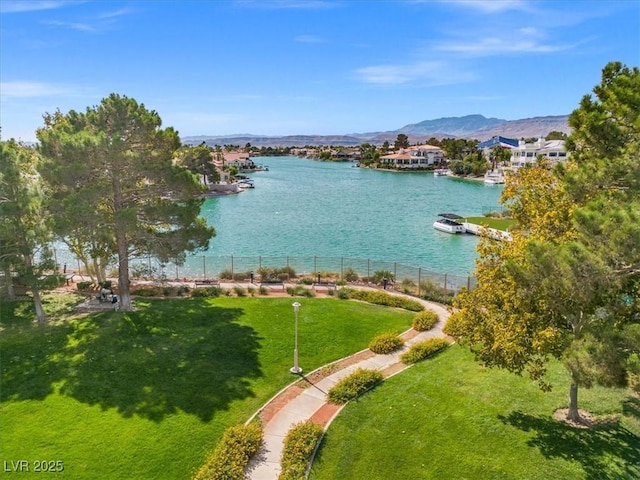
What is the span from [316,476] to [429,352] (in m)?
8.05

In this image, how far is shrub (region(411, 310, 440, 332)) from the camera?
68.0 ft

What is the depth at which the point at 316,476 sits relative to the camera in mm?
11445

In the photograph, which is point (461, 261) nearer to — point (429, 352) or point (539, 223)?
point (429, 352)

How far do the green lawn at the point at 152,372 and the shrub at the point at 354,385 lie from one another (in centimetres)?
198

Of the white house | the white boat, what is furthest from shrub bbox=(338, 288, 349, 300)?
the white house

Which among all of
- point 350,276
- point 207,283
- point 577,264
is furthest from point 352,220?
point 577,264

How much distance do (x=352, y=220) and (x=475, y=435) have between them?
152ft

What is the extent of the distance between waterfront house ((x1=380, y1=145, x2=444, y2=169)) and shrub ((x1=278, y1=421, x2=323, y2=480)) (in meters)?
134

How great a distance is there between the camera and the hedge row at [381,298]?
23.7 metres

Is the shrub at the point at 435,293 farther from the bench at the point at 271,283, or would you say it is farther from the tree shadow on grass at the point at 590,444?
the tree shadow on grass at the point at 590,444

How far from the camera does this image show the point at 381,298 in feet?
80.3

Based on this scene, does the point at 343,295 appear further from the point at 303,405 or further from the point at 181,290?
the point at 303,405

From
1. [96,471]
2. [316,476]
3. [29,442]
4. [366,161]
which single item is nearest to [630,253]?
[316,476]

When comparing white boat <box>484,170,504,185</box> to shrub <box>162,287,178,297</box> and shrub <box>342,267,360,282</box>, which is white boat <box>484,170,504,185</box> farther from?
shrub <box>162,287,178,297</box>
